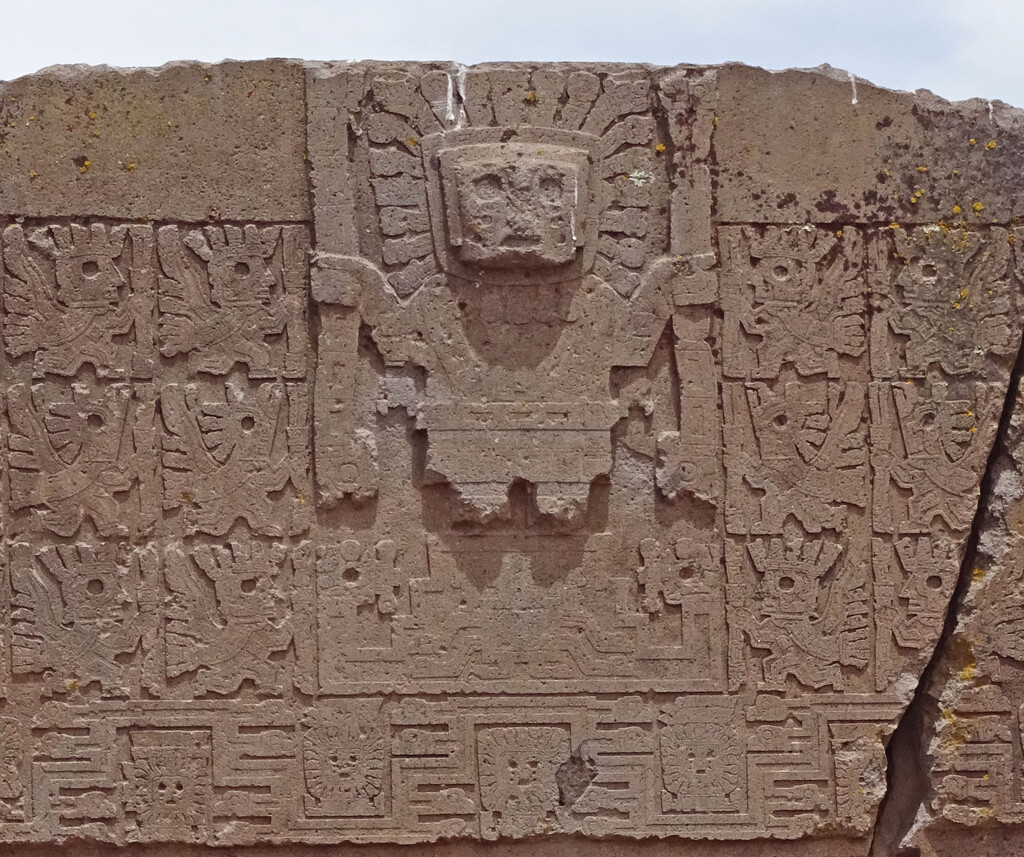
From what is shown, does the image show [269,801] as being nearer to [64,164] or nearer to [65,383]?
[65,383]

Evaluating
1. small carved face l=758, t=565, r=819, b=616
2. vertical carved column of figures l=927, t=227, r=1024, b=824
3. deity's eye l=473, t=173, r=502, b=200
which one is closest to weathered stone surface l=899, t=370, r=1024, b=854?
vertical carved column of figures l=927, t=227, r=1024, b=824

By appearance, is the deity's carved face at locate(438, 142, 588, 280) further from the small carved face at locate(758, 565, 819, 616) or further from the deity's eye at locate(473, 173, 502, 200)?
the small carved face at locate(758, 565, 819, 616)

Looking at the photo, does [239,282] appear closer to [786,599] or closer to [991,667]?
[786,599]

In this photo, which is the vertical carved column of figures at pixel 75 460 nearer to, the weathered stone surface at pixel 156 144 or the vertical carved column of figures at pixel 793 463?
the weathered stone surface at pixel 156 144

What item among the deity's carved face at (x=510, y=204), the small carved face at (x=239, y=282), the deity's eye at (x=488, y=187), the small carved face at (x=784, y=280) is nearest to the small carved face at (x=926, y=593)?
the small carved face at (x=784, y=280)

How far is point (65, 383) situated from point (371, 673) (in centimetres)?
133

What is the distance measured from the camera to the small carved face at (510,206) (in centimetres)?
458

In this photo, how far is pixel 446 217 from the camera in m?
4.64

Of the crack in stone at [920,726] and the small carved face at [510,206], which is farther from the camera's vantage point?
the crack in stone at [920,726]

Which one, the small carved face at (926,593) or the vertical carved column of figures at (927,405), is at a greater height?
the vertical carved column of figures at (927,405)

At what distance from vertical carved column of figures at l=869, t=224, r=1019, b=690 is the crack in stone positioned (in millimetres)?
58

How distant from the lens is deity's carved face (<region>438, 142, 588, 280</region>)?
15.0 ft

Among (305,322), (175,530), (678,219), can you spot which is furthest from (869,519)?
(175,530)

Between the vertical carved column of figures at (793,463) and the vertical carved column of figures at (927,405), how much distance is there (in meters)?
0.07
